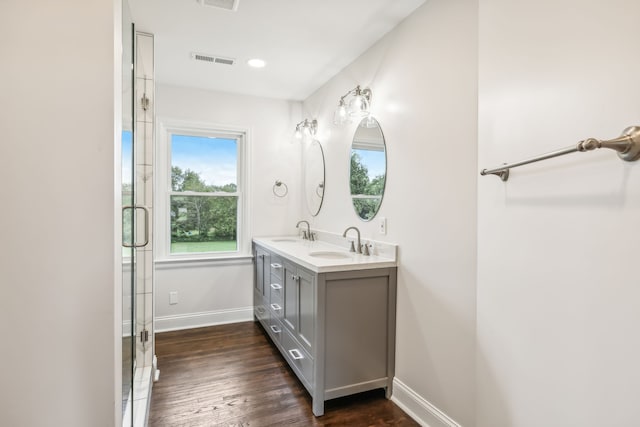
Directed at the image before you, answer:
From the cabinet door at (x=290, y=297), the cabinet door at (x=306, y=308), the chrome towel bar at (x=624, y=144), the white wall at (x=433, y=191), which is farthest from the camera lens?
the cabinet door at (x=290, y=297)

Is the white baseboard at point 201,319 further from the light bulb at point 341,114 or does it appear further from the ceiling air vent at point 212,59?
the ceiling air vent at point 212,59

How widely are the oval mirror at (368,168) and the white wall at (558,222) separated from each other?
1039 mm

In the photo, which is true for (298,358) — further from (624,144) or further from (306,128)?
(306,128)

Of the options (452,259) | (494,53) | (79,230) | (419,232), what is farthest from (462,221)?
(79,230)

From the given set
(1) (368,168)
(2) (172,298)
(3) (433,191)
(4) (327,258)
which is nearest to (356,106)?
(1) (368,168)

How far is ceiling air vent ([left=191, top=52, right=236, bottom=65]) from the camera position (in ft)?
9.01

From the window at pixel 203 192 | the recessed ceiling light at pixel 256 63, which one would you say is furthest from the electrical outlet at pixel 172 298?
the recessed ceiling light at pixel 256 63

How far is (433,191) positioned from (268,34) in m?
1.63

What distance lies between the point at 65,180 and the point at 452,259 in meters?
1.72

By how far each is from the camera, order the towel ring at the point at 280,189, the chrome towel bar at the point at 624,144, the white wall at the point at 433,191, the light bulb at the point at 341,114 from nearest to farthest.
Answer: the chrome towel bar at the point at 624,144
the white wall at the point at 433,191
the light bulb at the point at 341,114
the towel ring at the point at 280,189

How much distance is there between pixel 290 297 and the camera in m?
2.52

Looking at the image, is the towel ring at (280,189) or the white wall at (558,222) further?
the towel ring at (280,189)

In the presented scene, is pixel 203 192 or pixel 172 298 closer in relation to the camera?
pixel 172 298

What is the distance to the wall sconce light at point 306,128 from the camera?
11.5ft
